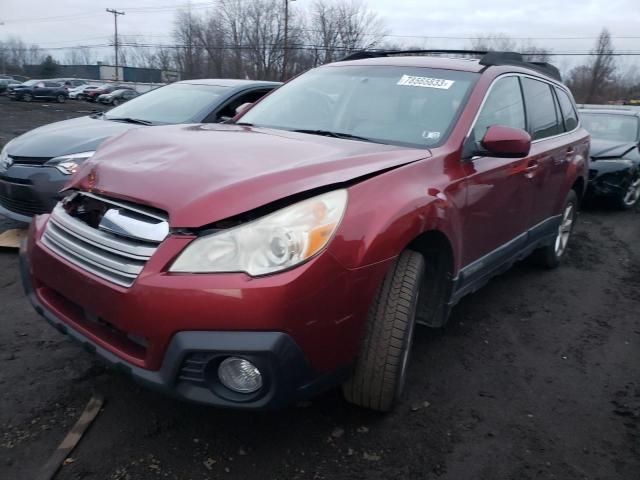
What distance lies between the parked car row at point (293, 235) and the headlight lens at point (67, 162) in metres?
1.77

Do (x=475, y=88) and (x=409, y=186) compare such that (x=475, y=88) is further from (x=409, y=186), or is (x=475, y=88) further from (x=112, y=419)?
(x=112, y=419)

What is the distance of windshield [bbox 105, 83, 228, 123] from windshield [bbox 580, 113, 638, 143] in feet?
20.5

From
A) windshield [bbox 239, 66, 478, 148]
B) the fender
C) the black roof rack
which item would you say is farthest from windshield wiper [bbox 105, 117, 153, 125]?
the fender

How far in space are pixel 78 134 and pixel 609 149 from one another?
7.10 meters

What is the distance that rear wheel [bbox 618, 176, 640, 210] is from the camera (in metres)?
7.94

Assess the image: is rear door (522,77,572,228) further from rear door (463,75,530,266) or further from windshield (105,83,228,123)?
windshield (105,83,228,123)

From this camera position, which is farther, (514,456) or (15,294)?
(15,294)

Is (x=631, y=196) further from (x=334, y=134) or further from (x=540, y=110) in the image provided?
(x=334, y=134)

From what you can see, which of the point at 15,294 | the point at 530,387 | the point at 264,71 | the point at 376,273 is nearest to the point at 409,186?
the point at 376,273

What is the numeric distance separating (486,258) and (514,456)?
1266 millimetres

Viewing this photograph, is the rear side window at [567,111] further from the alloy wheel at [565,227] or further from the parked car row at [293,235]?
the parked car row at [293,235]

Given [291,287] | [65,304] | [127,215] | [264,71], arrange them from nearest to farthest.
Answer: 1. [291,287]
2. [127,215]
3. [65,304]
4. [264,71]

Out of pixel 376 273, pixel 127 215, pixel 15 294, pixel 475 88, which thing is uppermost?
pixel 475 88

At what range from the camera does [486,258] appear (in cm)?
327
